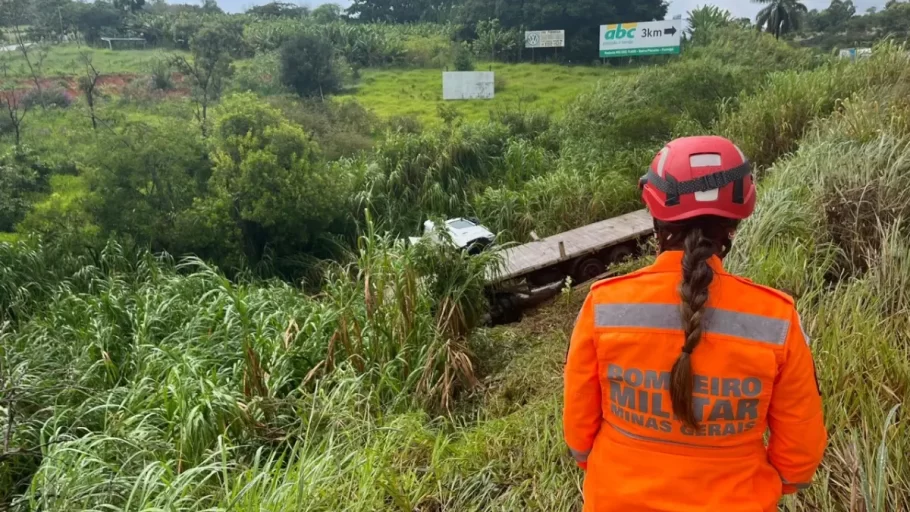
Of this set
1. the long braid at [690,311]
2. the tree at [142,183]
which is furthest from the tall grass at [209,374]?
the tree at [142,183]

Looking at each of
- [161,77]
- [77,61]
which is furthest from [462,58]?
[77,61]

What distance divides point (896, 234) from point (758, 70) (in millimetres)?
10178

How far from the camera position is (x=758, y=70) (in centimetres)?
1182

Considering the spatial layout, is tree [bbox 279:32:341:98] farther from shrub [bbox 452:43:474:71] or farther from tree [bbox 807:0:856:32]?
tree [bbox 807:0:856:32]

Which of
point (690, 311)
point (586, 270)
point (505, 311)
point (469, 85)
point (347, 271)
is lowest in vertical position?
point (505, 311)

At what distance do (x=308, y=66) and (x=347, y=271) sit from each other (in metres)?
11.7

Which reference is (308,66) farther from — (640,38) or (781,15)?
(781,15)

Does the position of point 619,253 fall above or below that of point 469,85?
below

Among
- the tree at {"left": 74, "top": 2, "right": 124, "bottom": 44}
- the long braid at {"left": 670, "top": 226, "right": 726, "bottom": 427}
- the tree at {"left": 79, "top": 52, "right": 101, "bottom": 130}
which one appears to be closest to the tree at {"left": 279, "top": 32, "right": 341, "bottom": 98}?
the tree at {"left": 79, "top": 52, "right": 101, "bottom": 130}

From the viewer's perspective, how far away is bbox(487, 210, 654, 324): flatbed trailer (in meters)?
5.68

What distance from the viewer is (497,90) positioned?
15828 mm

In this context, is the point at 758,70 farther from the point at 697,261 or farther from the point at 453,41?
the point at 697,261

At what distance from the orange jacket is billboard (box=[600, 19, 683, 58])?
49.5ft

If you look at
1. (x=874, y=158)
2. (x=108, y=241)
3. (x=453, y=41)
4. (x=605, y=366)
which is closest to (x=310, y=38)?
(x=453, y=41)
